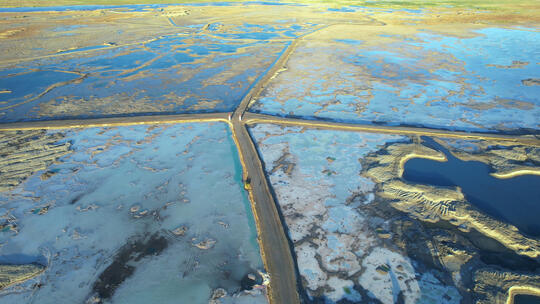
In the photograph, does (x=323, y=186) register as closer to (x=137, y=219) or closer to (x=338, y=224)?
(x=338, y=224)

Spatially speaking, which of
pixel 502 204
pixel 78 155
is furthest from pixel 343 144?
pixel 78 155

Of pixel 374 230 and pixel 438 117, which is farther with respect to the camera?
pixel 438 117

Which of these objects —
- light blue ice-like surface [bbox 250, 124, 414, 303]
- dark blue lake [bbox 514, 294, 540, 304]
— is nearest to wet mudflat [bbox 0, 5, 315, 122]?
light blue ice-like surface [bbox 250, 124, 414, 303]

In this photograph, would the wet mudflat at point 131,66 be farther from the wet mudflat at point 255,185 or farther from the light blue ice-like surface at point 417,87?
the light blue ice-like surface at point 417,87

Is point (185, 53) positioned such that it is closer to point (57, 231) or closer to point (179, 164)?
point (179, 164)

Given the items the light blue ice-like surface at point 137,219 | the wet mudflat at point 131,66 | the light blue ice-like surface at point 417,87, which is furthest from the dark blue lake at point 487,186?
the wet mudflat at point 131,66

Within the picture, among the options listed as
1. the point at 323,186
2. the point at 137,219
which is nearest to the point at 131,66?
the point at 137,219

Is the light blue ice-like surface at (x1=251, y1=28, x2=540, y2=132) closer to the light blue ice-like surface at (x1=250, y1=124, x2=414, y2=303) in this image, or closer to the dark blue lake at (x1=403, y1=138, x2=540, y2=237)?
the light blue ice-like surface at (x1=250, y1=124, x2=414, y2=303)

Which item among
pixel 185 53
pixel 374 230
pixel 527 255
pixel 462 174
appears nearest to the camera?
pixel 527 255
